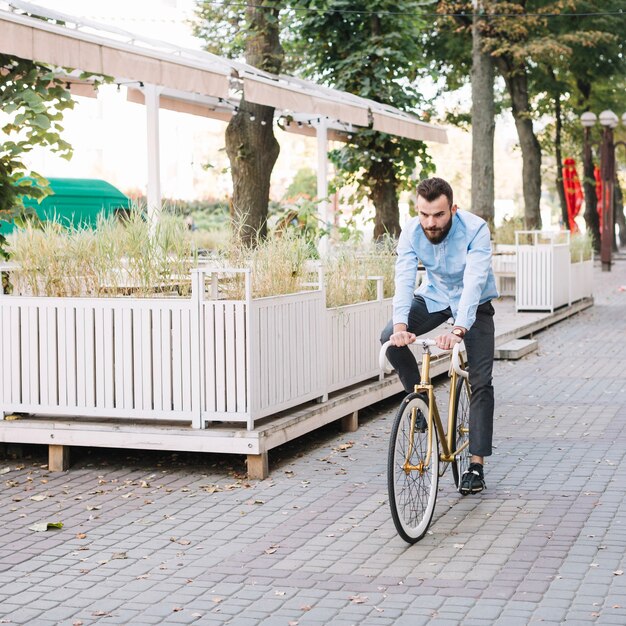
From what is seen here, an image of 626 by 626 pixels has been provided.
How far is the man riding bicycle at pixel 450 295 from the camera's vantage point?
661 centimetres

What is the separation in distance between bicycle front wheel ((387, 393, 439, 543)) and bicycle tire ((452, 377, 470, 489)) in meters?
0.66

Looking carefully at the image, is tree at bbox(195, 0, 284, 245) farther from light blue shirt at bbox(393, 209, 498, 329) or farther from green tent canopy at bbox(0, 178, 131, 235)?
green tent canopy at bbox(0, 178, 131, 235)

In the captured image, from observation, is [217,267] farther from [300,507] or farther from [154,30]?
[154,30]

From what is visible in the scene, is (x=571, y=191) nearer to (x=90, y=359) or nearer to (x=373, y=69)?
(x=373, y=69)

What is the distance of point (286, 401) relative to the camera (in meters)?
8.28

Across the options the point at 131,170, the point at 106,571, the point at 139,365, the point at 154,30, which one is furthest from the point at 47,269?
the point at 131,170

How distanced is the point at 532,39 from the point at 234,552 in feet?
92.4

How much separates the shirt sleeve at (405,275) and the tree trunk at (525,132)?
25577mm

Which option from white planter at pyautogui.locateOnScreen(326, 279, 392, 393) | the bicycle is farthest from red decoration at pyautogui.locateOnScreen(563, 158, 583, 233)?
the bicycle

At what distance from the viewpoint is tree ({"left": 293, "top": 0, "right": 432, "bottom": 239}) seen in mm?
20219

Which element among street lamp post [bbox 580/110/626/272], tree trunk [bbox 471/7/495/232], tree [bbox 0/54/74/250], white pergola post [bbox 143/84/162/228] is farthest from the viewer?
street lamp post [bbox 580/110/626/272]

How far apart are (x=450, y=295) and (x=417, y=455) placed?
109 centimetres

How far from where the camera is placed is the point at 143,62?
33.1ft

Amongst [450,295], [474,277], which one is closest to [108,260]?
[450,295]
